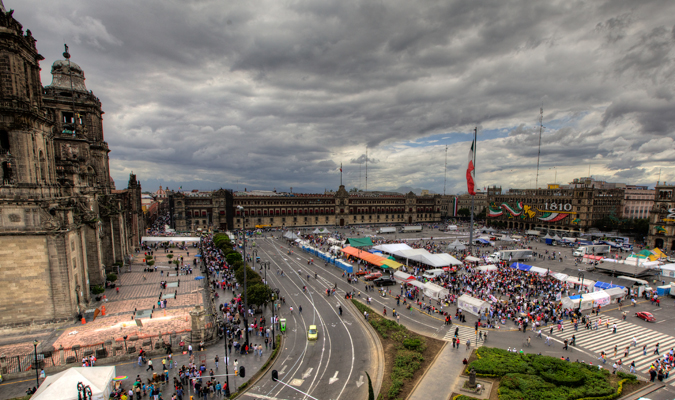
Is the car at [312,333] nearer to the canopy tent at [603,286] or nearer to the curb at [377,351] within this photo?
the curb at [377,351]

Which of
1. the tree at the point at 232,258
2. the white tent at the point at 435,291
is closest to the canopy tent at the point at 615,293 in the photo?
the white tent at the point at 435,291

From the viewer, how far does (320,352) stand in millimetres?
21719

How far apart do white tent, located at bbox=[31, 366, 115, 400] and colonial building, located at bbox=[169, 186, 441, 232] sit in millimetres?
65887

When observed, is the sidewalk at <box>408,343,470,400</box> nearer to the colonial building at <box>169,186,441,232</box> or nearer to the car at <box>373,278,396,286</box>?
the car at <box>373,278,396,286</box>

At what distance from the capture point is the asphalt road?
17.5 meters

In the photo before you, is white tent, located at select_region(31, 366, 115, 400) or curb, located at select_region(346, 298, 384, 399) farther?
curb, located at select_region(346, 298, 384, 399)

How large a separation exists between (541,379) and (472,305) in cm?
1020

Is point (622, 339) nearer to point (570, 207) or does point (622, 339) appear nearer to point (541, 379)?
point (541, 379)

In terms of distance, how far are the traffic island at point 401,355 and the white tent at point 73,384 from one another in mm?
13576

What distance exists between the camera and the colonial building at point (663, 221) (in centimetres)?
6106

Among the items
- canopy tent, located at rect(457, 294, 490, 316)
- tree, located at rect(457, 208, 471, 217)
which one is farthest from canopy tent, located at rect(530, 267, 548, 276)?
tree, located at rect(457, 208, 471, 217)

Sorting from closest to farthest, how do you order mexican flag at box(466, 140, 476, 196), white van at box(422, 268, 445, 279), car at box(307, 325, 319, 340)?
car at box(307, 325, 319, 340), mexican flag at box(466, 140, 476, 196), white van at box(422, 268, 445, 279)

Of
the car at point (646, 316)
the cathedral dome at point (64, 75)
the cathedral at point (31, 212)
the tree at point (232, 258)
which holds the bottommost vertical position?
the car at point (646, 316)

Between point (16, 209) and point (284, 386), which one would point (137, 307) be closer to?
point (16, 209)
